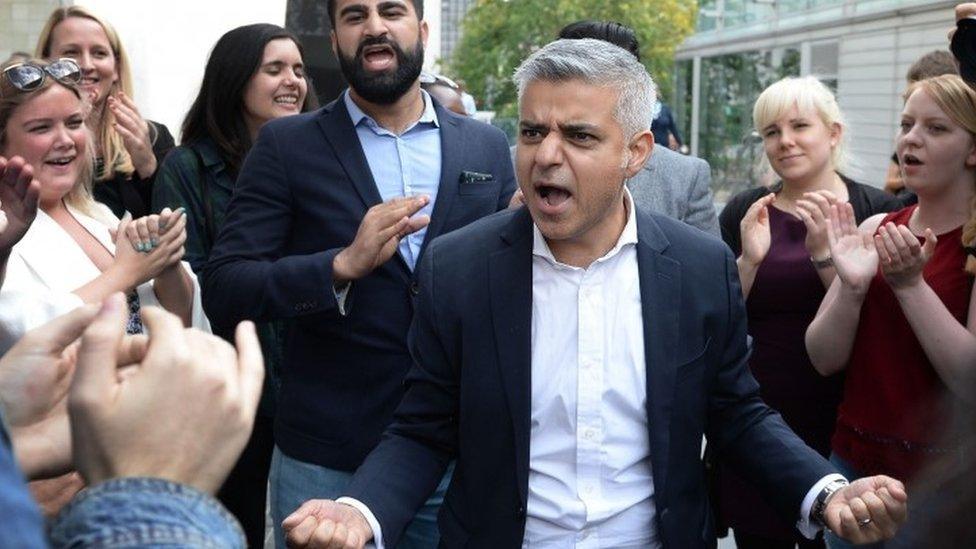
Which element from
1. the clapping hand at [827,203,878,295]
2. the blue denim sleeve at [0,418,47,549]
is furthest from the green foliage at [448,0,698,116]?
the blue denim sleeve at [0,418,47,549]

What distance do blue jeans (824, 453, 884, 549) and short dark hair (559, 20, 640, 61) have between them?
1.64 meters

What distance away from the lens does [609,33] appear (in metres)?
5.09

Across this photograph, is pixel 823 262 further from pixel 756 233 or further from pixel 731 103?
pixel 731 103

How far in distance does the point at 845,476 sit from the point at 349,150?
6.28 ft

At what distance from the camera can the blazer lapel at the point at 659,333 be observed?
3.11 m

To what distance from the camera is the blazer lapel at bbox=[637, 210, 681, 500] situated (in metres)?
3.11

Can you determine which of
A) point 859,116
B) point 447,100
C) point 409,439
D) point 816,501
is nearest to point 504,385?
point 409,439

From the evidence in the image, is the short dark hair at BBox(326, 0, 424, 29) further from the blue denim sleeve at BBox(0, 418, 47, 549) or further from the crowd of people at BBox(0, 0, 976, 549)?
the blue denim sleeve at BBox(0, 418, 47, 549)

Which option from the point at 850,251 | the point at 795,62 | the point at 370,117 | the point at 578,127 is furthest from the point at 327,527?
the point at 795,62

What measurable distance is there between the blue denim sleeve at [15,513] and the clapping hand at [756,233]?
401 centimetres

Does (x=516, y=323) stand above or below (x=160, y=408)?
below

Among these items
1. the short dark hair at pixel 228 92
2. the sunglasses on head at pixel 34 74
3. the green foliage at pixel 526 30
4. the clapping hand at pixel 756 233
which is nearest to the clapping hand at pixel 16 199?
the sunglasses on head at pixel 34 74

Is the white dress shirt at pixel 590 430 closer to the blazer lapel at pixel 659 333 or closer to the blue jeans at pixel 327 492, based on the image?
the blazer lapel at pixel 659 333

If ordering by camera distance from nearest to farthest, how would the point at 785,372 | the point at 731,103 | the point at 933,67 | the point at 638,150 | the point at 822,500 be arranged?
the point at 822,500 → the point at 638,150 → the point at 785,372 → the point at 933,67 → the point at 731,103
